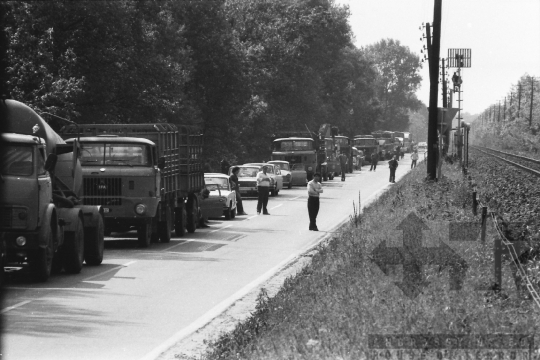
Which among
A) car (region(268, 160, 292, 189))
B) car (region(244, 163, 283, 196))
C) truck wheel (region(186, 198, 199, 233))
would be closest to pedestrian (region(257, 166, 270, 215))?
truck wheel (region(186, 198, 199, 233))

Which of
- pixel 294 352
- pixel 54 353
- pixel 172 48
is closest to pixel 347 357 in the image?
pixel 294 352

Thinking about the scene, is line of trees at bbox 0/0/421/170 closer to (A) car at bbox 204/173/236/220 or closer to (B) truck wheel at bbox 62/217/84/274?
(A) car at bbox 204/173/236/220

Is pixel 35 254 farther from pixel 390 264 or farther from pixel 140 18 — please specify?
pixel 140 18

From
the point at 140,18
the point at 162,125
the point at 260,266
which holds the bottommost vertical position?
the point at 260,266

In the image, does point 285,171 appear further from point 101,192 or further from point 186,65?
point 101,192

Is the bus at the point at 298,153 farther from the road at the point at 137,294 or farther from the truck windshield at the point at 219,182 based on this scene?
the road at the point at 137,294

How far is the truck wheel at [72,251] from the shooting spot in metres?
18.2

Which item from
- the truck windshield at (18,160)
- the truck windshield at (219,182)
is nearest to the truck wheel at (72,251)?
the truck windshield at (18,160)

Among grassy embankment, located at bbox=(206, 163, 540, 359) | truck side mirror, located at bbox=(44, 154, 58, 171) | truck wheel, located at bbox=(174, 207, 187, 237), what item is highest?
truck side mirror, located at bbox=(44, 154, 58, 171)

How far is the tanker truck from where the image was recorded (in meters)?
16.5

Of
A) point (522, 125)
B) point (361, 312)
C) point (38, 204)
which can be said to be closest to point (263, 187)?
point (38, 204)

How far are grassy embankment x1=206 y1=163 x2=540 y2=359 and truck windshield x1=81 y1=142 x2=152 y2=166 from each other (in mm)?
8763

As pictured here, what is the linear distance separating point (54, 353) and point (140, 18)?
31932mm

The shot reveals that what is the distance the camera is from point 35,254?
16641 mm
